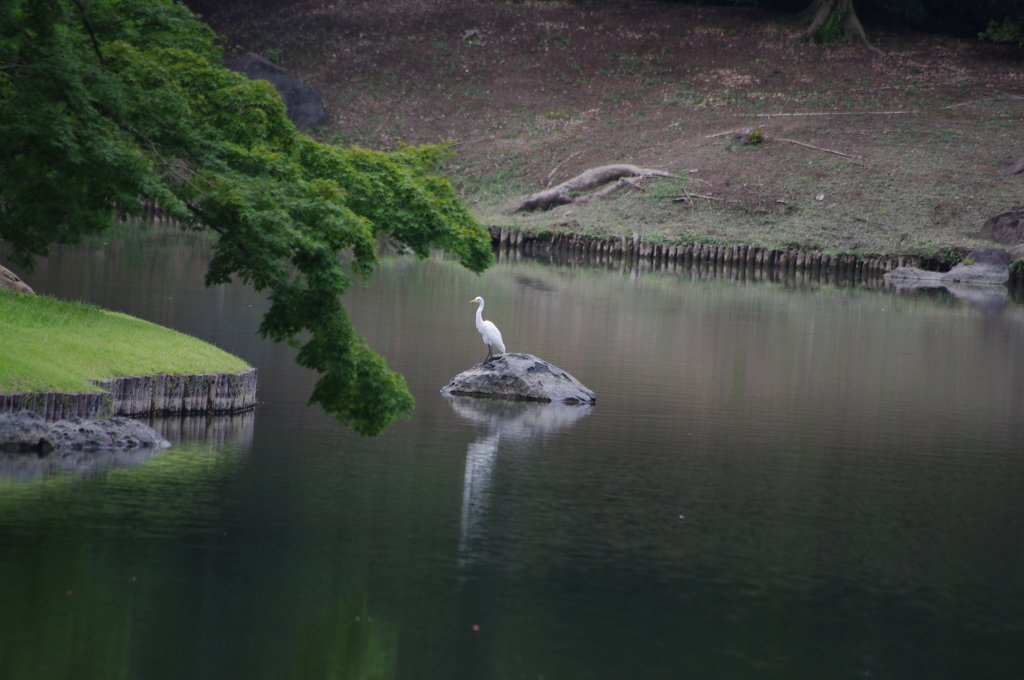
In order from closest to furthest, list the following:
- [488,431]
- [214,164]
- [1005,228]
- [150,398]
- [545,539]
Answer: [545,539], [214,164], [150,398], [488,431], [1005,228]

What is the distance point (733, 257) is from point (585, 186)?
9761 millimetres

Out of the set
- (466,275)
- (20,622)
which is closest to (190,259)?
(466,275)

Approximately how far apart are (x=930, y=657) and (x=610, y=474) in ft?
17.7

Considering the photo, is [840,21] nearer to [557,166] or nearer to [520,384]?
[557,166]

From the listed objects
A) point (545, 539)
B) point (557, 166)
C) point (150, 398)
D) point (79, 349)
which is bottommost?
point (545, 539)

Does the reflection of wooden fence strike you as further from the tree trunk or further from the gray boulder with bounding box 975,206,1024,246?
the tree trunk

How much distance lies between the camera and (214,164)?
1246 cm

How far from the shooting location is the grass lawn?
12.8m

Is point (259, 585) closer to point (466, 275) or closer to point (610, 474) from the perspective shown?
point (610, 474)

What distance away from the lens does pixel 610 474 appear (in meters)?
→ 13.5

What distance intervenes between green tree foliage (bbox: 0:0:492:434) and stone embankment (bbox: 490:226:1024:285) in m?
34.2

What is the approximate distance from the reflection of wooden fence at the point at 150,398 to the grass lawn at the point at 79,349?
0.12 meters

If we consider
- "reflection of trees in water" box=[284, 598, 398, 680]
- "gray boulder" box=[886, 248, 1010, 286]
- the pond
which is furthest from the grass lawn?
"gray boulder" box=[886, 248, 1010, 286]

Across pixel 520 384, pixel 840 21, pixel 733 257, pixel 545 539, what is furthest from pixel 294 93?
pixel 545 539
